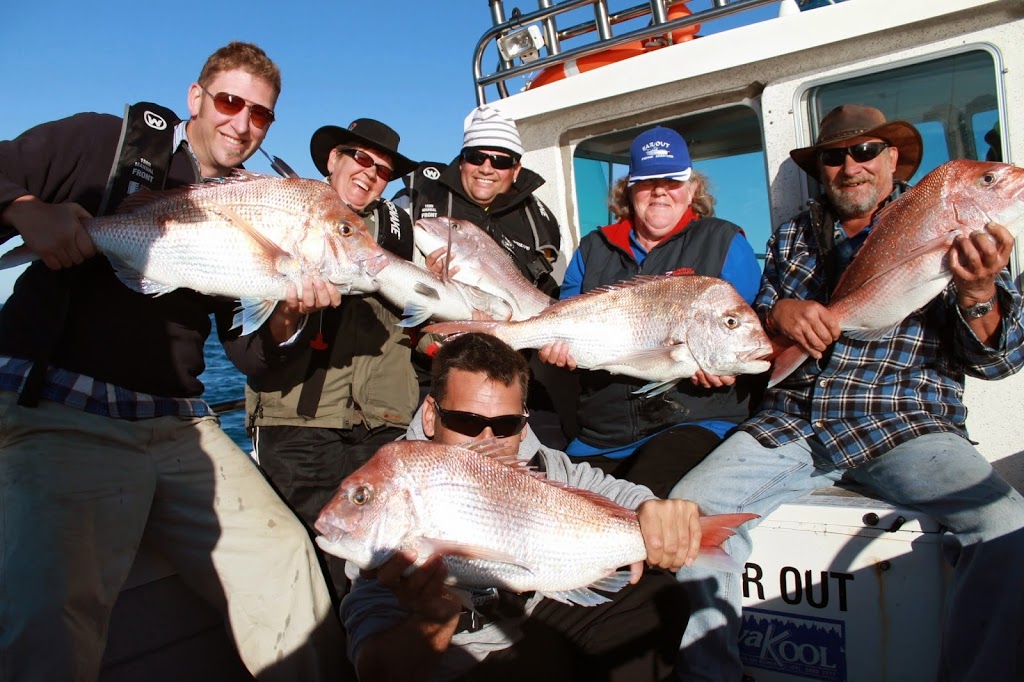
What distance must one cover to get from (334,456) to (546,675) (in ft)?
6.20

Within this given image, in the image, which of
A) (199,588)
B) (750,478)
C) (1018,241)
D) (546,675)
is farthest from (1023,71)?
(199,588)

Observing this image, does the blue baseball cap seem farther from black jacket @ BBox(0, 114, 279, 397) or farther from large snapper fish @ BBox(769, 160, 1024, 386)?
black jacket @ BBox(0, 114, 279, 397)

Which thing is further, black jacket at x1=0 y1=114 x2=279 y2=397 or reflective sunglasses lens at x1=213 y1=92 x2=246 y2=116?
reflective sunglasses lens at x1=213 y1=92 x2=246 y2=116

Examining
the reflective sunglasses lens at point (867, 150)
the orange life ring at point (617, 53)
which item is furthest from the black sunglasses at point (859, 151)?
the orange life ring at point (617, 53)

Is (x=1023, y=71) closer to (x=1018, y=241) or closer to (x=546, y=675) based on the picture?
(x=1018, y=241)

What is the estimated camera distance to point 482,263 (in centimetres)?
394

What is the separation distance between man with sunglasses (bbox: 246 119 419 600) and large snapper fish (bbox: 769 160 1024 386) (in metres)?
2.44

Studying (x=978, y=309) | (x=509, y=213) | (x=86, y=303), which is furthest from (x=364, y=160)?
(x=978, y=309)

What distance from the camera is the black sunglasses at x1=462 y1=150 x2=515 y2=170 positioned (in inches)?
172

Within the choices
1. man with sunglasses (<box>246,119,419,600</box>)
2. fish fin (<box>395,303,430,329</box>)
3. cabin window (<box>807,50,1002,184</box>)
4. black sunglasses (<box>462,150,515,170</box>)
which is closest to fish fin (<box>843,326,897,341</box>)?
cabin window (<box>807,50,1002,184</box>)

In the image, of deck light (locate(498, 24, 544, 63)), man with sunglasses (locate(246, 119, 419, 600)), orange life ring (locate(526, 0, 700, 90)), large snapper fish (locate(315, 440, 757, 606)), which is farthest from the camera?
deck light (locate(498, 24, 544, 63))

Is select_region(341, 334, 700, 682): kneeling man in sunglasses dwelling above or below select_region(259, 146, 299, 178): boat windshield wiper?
below

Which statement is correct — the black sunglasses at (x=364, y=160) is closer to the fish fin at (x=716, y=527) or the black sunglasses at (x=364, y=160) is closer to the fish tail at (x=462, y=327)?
the fish tail at (x=462, y=327)

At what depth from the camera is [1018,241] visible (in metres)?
3.56
